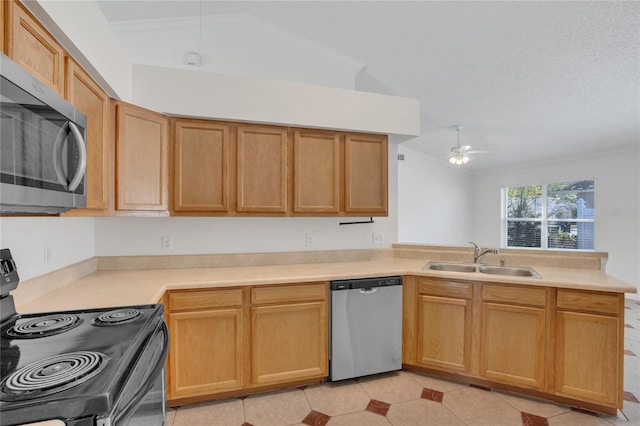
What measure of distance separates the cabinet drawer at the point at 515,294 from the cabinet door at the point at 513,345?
0.04 metres

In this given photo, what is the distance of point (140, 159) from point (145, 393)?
161 cm

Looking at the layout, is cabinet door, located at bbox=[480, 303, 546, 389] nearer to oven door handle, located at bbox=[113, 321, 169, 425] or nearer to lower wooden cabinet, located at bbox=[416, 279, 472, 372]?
lower wooden cabinet, located at bbox=[416, 279, 472, 372]

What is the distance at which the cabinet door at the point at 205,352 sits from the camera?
2092mm

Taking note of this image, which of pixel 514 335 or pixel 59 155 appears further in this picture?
pixel 514 335

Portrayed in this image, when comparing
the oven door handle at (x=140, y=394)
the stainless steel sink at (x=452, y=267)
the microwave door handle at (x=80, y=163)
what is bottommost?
the oven door handle at (x=140, y=394)

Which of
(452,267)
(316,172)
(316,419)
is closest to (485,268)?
(452,267)

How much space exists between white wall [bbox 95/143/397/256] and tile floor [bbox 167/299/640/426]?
1.21 m

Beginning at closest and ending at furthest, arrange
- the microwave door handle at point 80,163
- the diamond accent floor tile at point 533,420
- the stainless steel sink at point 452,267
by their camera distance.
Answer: the microwave door handle at point 80,163
the diamond accent floor tile at point 533,420
the stainless steel sink at point 452,267

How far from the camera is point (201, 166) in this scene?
2.45 m

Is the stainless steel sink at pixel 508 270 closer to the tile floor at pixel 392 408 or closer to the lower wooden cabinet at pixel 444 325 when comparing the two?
the lower wooden cabinet at pixel 444 325

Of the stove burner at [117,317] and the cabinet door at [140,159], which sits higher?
the cabinet door at [140,159]

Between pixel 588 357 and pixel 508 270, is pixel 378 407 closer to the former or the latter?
pixel 588 357

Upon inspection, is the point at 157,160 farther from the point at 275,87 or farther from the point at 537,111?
the point at 537,111

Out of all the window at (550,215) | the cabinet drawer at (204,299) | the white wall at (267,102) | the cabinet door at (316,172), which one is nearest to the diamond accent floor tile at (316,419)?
the cabinet drawer at (204,299)
